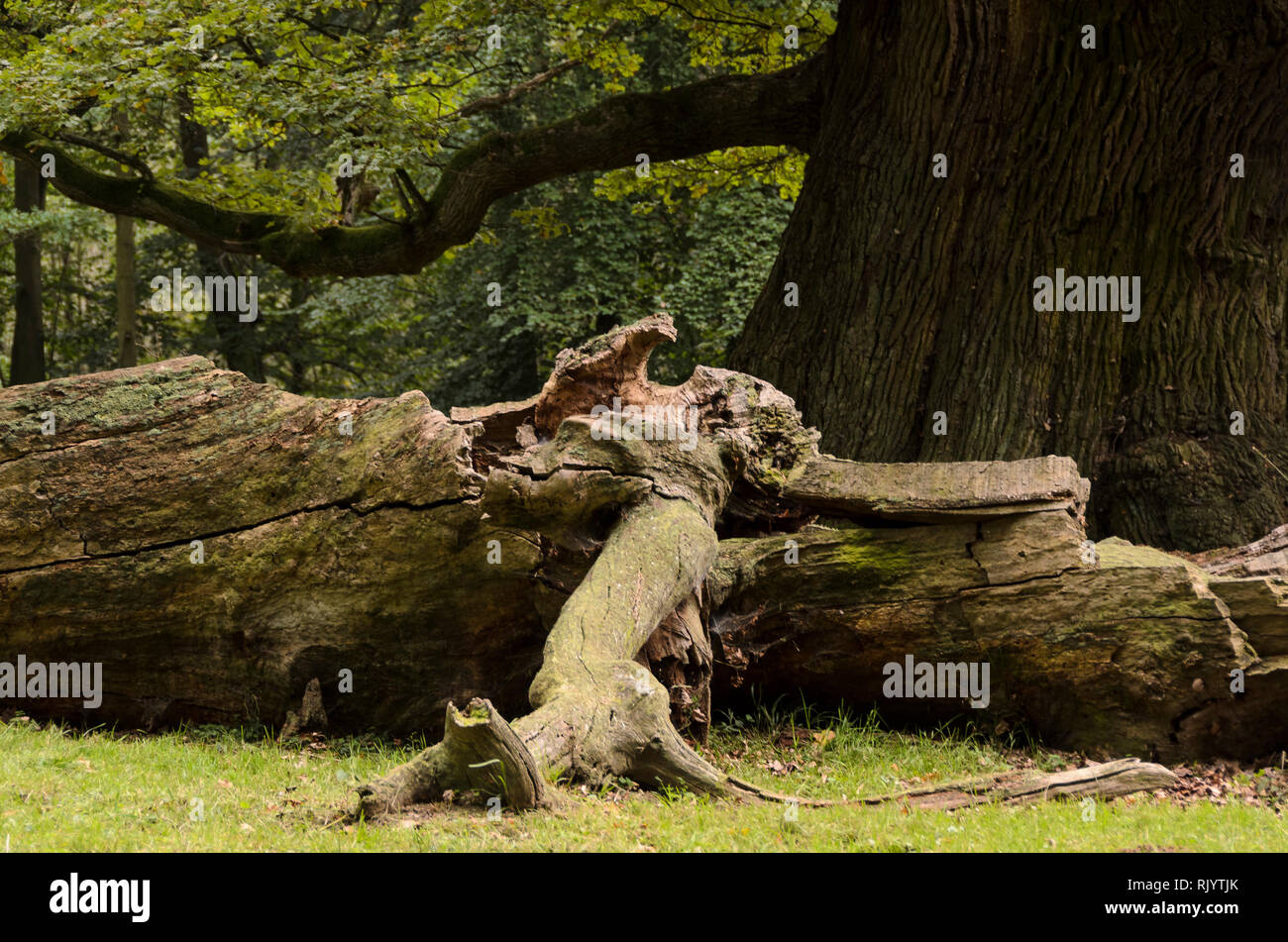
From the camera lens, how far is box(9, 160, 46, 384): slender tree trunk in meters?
21.4

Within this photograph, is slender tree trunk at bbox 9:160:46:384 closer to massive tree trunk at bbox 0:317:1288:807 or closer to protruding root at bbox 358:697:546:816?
A: massive tree trunk at bbox 0:317:1288:807

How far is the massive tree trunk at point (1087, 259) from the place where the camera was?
28.9 ft

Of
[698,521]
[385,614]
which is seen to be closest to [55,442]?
[385,614]

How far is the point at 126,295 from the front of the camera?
2019 cm

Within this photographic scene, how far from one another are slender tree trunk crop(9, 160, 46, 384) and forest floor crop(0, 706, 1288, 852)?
1700cm

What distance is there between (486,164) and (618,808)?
9262 millimetres

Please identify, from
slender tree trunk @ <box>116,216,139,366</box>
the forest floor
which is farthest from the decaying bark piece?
slender tree trunk @ <box>116,216,139,366</box>

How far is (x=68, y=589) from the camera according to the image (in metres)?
6.98

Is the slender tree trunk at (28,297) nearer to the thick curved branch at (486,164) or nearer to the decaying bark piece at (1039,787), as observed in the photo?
the thick curved branch at (486,164)

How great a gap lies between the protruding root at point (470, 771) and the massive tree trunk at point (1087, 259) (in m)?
5.93

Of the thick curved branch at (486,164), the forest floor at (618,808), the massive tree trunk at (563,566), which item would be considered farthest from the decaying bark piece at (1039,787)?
the thick curved branch at (486,164)

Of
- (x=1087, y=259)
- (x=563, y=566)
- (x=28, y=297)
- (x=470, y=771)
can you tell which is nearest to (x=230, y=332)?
(x=28, y=297)

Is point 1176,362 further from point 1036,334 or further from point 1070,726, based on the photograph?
point 1070,726

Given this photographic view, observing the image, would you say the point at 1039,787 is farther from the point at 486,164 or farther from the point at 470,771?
the point at 486,164
